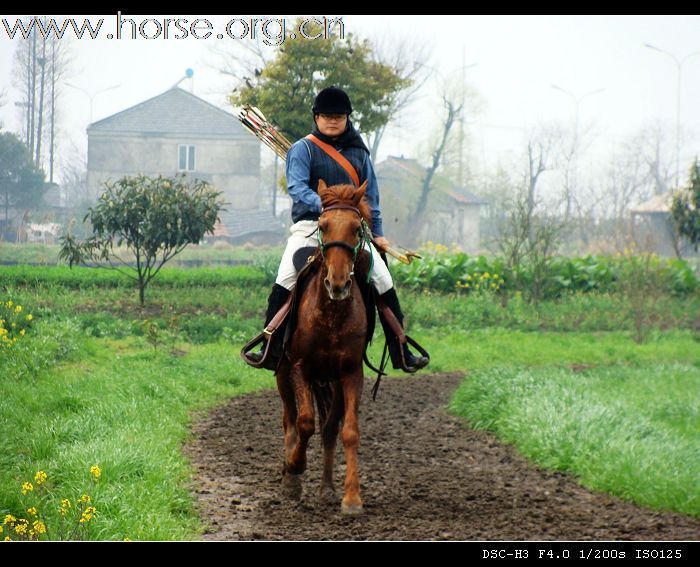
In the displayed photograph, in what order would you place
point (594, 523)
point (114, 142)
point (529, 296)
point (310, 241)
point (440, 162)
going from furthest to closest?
point (440, 162) < point (529, 296) < point (114, 142) < point (310, 241) < point (594, 523)

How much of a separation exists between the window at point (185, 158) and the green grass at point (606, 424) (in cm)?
805

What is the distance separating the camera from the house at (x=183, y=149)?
1546 centimetres

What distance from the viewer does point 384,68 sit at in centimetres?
1747

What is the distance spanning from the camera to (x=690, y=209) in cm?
2220

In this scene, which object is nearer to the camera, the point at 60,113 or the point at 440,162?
the point at 60,113

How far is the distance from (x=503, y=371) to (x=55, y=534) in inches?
292

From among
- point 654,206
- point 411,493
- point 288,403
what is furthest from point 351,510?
point 654,206

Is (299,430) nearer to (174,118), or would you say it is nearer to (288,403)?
(288,403)

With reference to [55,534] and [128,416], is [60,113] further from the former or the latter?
[55,534]

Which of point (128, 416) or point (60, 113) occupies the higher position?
point (60, 113)

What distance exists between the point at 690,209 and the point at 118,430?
17.6 m

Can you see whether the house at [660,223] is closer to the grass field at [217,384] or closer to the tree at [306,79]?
the grass field at [217,384]

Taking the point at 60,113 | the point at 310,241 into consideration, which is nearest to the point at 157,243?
the point at 60,113

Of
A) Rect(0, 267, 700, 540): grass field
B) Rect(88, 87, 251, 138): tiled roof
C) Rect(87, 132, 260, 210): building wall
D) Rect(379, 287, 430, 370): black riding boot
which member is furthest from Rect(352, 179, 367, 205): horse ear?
Rect(87, 132, 260, 210): building wall
